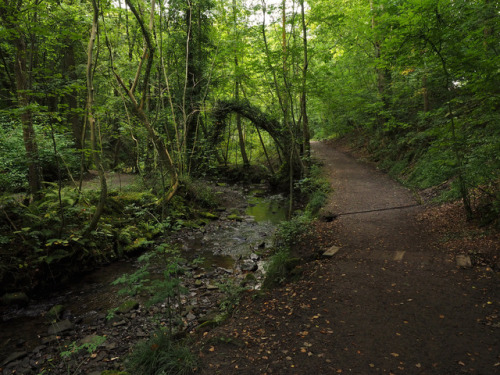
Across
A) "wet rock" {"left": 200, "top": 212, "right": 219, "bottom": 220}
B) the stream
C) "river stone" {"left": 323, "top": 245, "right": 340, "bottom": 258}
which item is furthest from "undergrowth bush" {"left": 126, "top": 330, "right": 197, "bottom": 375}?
"wet rock" {"left": 200, "top": 212, "right": 219, "bottom": 220}

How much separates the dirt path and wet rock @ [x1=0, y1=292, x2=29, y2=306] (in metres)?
4.56

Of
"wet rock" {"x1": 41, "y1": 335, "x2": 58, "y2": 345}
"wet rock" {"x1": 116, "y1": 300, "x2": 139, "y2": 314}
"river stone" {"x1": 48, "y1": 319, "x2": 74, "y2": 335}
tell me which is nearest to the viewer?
"wet rock" {"x1": 41, "y1": 335, "x2": 58, "y2": 345}

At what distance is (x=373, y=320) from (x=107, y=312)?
5.18m

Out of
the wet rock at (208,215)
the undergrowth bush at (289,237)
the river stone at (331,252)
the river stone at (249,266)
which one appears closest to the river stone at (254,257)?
the river stone at (249,266)

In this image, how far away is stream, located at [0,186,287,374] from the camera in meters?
4.32

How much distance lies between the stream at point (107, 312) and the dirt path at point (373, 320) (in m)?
1.24

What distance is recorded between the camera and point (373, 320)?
386cm

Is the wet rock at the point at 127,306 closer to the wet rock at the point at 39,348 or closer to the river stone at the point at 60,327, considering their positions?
the river stone at the point at 60,327

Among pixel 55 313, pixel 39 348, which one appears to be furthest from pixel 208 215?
pixel 39 348

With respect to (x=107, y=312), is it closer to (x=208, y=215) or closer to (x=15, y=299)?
(x=15, y=299)

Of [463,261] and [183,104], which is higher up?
[183,104]

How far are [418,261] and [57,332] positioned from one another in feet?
23.4

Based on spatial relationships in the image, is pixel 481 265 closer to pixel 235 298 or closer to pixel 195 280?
pixel 235 298

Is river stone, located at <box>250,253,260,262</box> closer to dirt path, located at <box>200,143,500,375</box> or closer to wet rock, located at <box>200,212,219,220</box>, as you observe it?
dirt path, located at <box>200,143,500,375</box>
